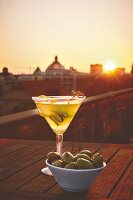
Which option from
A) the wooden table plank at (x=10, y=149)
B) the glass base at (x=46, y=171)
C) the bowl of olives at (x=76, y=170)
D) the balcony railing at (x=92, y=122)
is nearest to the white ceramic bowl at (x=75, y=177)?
the bowl of olives at (x=76, y=170)

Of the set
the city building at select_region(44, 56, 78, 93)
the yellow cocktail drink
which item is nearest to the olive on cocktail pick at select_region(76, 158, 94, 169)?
the yellow cocktail drink

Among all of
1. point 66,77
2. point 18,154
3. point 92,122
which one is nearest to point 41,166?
point 18,154

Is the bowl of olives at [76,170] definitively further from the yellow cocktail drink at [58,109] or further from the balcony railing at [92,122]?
the balcony railing at [92,122]

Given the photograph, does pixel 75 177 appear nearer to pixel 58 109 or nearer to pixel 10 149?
pixel 58 109

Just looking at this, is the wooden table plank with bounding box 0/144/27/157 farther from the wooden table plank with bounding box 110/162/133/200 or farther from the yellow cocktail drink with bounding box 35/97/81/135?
the wooden table plank with bounding box 110/162/133/200

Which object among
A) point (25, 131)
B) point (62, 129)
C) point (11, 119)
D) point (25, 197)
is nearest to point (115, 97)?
point (25, 131)

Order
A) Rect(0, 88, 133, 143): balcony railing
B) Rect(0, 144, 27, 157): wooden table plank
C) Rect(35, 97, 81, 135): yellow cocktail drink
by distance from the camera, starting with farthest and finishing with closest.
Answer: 1. Rect(0, 88, 133, 143): balcony railing
2. Rect(0, 144, 27, 157): wooden table plank
3. Rect(35, 97, 81, 135): yellow cocktail drink

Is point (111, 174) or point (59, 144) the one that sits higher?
point (59, 144)

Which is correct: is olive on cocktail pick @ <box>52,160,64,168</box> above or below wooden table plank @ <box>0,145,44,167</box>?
above
